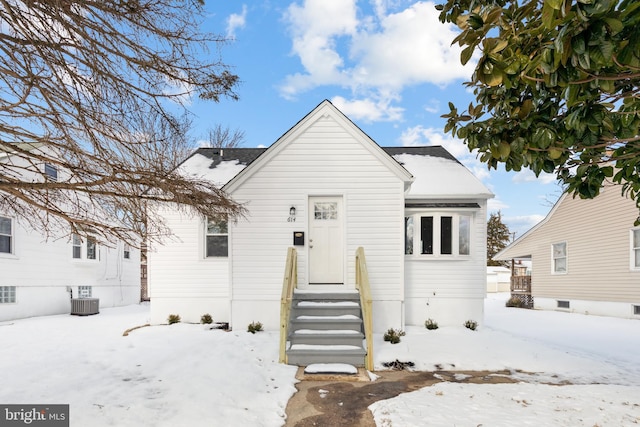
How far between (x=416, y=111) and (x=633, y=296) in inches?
389

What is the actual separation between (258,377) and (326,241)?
3.78 meters

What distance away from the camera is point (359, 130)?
8422 millimetres

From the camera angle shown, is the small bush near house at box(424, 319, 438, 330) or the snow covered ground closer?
the snow covered ground

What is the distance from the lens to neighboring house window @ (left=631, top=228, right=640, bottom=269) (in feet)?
38.8

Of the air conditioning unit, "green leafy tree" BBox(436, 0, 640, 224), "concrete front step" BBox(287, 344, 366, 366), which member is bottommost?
the air conditioning unit

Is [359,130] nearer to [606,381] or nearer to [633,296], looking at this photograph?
[606,381]

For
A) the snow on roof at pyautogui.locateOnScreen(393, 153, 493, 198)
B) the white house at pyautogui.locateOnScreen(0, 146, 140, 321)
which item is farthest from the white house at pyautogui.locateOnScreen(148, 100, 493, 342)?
the white house at pyautogui.locateOnScreen(0, 146, 140, 321)

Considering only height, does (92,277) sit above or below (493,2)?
below

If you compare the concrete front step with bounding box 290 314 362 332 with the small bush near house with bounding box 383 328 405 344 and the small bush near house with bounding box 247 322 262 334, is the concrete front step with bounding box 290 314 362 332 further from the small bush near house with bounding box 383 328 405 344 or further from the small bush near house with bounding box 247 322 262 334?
the small bush near house with bounding box 247 322 262 334

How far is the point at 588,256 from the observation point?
13.7 m

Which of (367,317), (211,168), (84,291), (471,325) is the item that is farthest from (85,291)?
(471,325)

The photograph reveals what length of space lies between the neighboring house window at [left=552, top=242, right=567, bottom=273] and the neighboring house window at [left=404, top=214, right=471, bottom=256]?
8.74 m

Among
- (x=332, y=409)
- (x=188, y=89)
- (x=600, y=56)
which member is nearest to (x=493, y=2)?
(x=600, y=56)

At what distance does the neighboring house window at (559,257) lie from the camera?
15172mm
